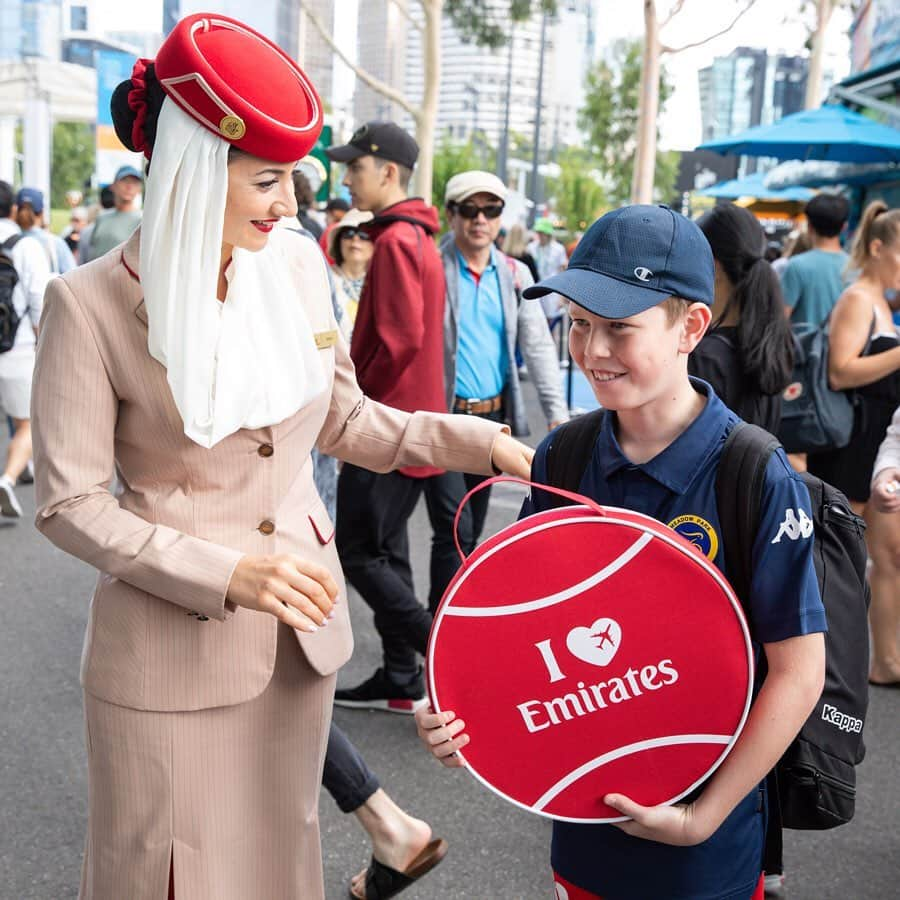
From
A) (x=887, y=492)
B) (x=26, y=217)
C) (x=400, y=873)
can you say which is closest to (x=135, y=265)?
(x=400, y=873)

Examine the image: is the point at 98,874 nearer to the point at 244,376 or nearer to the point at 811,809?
the point at 244,376

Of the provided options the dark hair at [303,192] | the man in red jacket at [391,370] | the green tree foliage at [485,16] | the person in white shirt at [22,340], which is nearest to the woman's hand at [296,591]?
the man in red jacket at [391,370]

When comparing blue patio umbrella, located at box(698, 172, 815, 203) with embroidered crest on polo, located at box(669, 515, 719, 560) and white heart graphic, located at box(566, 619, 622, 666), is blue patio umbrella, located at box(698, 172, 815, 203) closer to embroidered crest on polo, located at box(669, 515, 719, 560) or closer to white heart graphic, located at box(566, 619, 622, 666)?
embroidered crest on polo, located at box(669, 515, 719, 560)

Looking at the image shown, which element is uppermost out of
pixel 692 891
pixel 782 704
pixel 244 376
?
Result: pixel 244 376

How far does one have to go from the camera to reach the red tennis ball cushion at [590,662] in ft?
5.62

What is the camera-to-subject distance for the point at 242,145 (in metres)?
1.96

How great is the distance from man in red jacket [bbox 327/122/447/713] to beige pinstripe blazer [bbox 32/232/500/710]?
81.5 inches

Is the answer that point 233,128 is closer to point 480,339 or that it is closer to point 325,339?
point 325,339

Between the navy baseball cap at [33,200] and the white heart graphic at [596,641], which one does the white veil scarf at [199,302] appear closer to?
the white heart graphic at [596,641]

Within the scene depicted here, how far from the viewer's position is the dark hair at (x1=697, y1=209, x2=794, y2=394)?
3.61 meters

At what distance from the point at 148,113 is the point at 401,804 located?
2.50m

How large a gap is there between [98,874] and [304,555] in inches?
26.8

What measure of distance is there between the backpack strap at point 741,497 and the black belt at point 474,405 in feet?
10.1

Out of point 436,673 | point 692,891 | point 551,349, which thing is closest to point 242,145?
point 436,673
